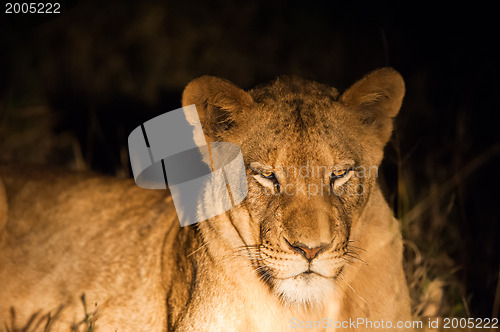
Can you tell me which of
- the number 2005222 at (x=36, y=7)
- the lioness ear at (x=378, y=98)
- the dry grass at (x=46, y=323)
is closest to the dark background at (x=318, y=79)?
the number 2005222 at (x=36, y=7)

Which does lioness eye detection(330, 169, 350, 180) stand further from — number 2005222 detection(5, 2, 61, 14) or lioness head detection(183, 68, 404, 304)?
number 2005222 detection(5, 2, 61, 14)

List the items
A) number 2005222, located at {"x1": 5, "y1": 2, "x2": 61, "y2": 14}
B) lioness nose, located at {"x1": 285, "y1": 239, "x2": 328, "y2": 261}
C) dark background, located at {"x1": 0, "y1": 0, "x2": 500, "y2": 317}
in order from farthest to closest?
dark background, located at {"x1": 0, "y1": 0, "x2": 500, "y2": 317} < number 2005222, located at {"x1": 5, "y1": 2, "x2": 61, "y2": 14} < lioness nose, located at {"x1": 285, "y1": 239, "x2": 328, "y2": 261}

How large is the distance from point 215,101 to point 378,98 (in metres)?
0.67

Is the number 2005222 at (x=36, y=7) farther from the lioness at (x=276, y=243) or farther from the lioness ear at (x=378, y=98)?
the lioness ear at (x=378, y=98)

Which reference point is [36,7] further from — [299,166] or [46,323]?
[299,166]

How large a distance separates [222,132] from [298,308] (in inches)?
29.0

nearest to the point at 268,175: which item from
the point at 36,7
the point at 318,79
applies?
the point at 36,7

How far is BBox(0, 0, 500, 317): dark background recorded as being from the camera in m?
4.32

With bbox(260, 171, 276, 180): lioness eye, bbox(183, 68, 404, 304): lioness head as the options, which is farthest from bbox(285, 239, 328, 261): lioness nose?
bbox(260, 171, 276, 180): lioness eye

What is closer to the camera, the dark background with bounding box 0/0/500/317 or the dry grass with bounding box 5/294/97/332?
the dry grass with bounding box 5/294/97/332

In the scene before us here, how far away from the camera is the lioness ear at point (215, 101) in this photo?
8.62 ft

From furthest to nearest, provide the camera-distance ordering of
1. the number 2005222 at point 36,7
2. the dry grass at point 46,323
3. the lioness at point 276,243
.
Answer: the number 2005222 at point 36,7 < the dry grass at point 46,323 < the lioness at point 276,243

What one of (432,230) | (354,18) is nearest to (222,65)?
(354,18)

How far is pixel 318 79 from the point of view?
20.5 feet
